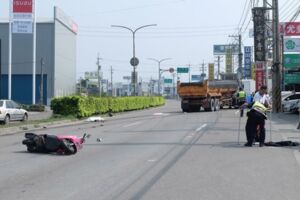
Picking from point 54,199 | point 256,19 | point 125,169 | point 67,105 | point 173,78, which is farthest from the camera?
point 173,78

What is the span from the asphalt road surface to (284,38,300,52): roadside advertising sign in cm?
4545

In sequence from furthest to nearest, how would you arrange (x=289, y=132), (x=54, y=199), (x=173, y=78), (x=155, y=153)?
(x=173, y=78)
(x=289, y=132)
(x=155, y=153)
(x=54, y=199)

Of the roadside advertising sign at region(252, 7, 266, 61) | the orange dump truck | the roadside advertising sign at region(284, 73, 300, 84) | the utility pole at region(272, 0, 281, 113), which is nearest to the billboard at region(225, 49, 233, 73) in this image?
the roadside advertising sign at region(284, 73, 300, 84)

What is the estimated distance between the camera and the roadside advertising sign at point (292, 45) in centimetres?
6106

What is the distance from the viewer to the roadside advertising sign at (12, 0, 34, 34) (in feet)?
161

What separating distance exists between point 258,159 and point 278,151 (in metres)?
2.18

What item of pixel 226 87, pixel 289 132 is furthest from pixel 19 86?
pixel 289 132

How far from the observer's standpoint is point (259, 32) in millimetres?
45406

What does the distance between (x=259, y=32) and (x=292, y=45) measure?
17.0 metres

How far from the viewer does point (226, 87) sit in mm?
52875

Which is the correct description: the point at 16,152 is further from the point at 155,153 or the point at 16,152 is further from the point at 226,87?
the point at 226,87

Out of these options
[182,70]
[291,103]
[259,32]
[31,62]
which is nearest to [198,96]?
[259,32]

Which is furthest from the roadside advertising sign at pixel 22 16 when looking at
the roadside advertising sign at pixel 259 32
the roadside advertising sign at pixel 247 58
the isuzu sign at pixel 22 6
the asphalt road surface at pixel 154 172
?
the roadside advertising sign at pixel 247 58

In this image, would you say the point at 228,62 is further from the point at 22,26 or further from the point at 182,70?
the point at 22,26
